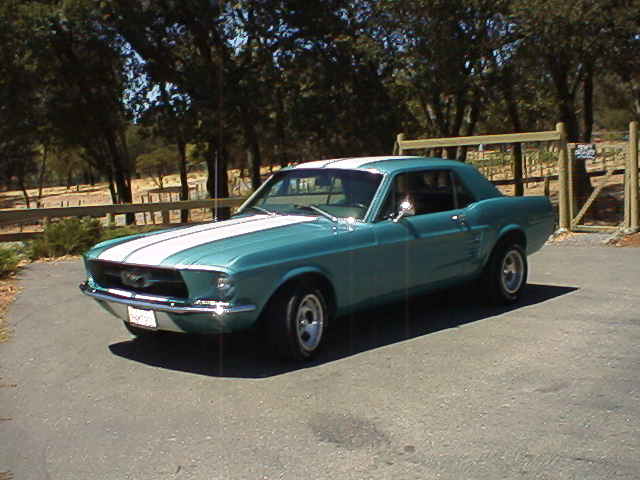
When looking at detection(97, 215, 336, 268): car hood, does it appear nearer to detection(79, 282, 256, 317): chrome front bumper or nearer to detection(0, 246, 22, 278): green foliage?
detection(79, 282, 256, 317): chrome front bumper

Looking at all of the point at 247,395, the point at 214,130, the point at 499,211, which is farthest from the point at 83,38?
the point at 247,395

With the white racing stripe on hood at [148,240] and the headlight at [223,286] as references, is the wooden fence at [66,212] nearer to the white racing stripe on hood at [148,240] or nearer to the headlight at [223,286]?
the white racing stripe on hood at [148,240]

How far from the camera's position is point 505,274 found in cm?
798

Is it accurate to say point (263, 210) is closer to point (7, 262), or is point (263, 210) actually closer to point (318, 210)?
point (318, 210)

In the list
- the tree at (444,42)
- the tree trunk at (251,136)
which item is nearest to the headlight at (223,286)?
the tree at (444,42)

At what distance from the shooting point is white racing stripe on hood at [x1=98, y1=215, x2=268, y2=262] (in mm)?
6172

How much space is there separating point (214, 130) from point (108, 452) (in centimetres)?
2231

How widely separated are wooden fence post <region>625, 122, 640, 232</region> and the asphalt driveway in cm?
590

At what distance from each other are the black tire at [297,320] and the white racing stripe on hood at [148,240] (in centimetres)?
113

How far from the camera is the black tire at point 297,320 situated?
5.79m

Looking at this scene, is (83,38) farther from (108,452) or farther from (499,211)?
(108,452)

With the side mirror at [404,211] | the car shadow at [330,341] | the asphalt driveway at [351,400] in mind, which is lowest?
the asphalt driveway at [351,400]

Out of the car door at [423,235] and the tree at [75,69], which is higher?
the tree at [75,69]

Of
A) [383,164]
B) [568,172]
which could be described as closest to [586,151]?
[568,172]
